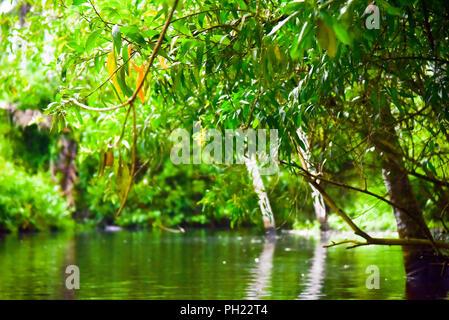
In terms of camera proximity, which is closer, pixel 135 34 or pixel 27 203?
pixel 135 34

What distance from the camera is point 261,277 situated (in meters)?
7.55

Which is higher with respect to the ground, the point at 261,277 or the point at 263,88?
the point at 263,88

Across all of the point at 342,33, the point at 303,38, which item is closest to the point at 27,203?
the point at 303,38

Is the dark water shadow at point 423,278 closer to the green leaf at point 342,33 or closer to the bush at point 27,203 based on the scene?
the green leaf at point 342,33

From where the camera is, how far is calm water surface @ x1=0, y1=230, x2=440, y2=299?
630 centimetres

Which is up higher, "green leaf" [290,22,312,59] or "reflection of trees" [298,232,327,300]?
"green leaf" [290,22,312,59]

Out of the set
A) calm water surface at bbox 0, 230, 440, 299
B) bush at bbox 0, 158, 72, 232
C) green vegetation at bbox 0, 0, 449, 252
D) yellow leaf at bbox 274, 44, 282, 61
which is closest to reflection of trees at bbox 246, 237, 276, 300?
calm water surface at bbox 0, 230, 440, 299

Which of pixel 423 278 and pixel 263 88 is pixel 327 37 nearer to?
pixel 263 88

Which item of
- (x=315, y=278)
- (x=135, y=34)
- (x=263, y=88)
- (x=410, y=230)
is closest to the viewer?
(x=135, y=34)

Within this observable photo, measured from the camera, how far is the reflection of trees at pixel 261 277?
20.4 ft

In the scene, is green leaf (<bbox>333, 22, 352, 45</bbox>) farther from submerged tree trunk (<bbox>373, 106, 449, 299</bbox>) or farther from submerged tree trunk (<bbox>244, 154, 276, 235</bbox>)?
submerged tree trunk (<bbox>373, 106, 449, 299</bbox>)

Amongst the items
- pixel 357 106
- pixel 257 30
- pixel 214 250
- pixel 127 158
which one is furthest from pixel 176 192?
pixel 257 30

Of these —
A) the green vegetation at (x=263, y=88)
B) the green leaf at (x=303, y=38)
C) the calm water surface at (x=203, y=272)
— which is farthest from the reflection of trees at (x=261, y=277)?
the green leaf at (x=303, y=38)

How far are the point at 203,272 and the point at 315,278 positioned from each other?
1.55m
